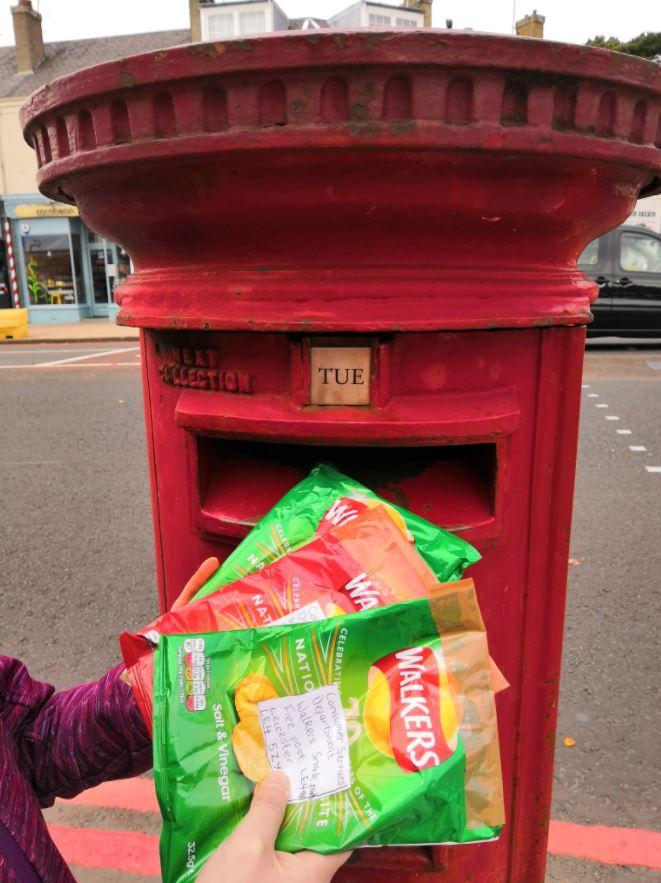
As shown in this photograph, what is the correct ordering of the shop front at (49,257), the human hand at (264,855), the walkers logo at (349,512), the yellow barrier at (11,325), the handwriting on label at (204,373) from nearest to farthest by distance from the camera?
the human hand at (264,855), the walkers logo at (349,512), the handwriting on label at (204,373), the yellow barrier at (11,325), the shop front at (49,257)

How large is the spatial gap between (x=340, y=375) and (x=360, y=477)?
0.21m

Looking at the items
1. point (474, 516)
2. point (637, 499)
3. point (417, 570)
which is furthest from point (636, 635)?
point (417, 570)

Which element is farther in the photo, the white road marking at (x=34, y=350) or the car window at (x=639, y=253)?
the white road marking at (x=34, y=350)

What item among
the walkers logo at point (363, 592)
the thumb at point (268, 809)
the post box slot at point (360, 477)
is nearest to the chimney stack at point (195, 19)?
the post box slot at point (360, 477)

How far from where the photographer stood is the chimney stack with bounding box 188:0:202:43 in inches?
742

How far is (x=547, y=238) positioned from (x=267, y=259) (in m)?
0.37

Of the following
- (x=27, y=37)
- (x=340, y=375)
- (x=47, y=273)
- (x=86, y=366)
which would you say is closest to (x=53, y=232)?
(x=47, y=273)

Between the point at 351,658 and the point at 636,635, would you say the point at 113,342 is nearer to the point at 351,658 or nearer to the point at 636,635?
the point at 636,635

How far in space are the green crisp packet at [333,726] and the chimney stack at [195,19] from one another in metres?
21.1

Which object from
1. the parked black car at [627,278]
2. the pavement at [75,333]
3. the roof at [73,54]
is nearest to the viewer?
the parked black car at [627,278]

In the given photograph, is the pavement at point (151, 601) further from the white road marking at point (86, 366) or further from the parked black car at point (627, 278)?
the parked black car at point (627, 278)

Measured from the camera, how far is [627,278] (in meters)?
9.71

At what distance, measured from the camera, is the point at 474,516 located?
105 cm

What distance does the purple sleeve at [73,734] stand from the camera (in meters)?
1.16
